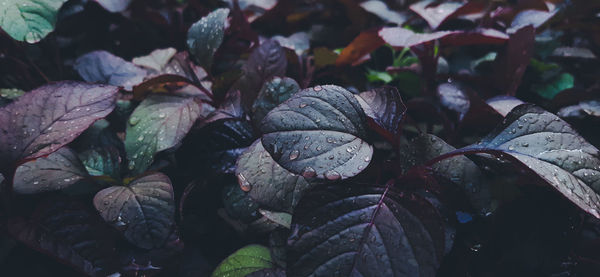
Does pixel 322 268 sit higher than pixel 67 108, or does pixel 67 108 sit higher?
pixel 67 108

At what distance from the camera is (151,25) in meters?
1.29

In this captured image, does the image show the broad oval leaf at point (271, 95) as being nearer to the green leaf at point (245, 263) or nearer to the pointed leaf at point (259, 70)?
the pointed leaf at point (259, 70)

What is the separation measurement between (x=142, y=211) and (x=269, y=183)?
0.75 ft

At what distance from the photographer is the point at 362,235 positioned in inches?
22.3

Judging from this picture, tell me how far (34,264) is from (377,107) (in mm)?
692

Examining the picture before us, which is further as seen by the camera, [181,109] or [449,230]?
[181,109]

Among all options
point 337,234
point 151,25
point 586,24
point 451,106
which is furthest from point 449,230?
point 151,25

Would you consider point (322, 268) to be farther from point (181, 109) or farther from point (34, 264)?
point (34, 264)

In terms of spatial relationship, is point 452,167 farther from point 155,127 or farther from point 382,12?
point 382,12

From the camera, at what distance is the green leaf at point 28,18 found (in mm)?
746

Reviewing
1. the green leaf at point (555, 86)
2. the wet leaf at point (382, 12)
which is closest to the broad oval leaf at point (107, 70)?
the wet leaf at point (382, 12)

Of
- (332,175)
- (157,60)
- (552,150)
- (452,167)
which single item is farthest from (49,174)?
(552,150)

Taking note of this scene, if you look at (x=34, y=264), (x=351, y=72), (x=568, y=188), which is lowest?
(x=34, y=264)

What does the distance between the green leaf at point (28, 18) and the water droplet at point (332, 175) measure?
0.62 m
